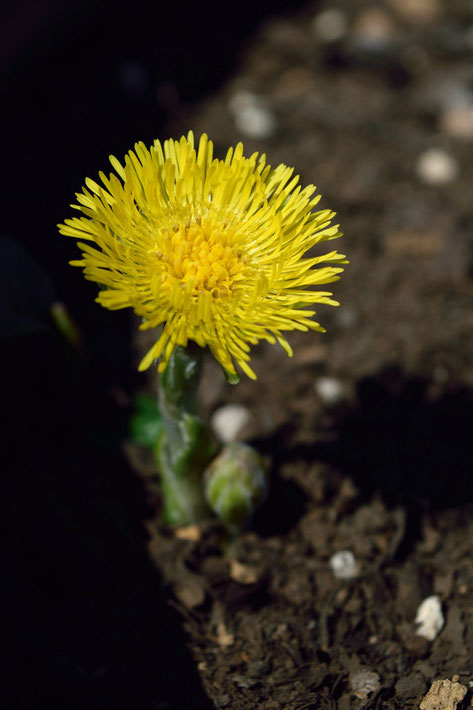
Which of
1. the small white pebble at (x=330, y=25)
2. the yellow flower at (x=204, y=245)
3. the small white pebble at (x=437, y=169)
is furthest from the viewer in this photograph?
the small white pebble at (x=330, y=25)

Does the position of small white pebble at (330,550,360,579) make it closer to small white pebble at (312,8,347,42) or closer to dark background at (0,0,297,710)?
dark background at (0,0,297,710)

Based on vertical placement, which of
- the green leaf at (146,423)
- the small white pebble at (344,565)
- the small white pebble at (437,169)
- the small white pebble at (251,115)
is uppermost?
the small white pebble at (251,115)

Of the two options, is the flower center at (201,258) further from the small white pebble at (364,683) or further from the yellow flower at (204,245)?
the small white pebble at (364,683)

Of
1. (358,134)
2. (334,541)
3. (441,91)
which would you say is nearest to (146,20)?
(358,134)

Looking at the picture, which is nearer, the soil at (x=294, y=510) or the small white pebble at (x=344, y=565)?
the soil at (x=294, y=510)

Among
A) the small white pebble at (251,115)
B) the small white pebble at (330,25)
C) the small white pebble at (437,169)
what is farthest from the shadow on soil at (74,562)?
the small white pebble at (330,25)

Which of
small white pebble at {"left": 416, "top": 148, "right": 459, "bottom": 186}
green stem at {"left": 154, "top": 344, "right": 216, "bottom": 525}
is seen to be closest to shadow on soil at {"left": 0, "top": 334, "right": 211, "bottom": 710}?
green stem at {"left": 154, "top": 344, "right": 216, "bottom": 525}

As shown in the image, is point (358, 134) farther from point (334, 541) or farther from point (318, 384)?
point (334, 541)
